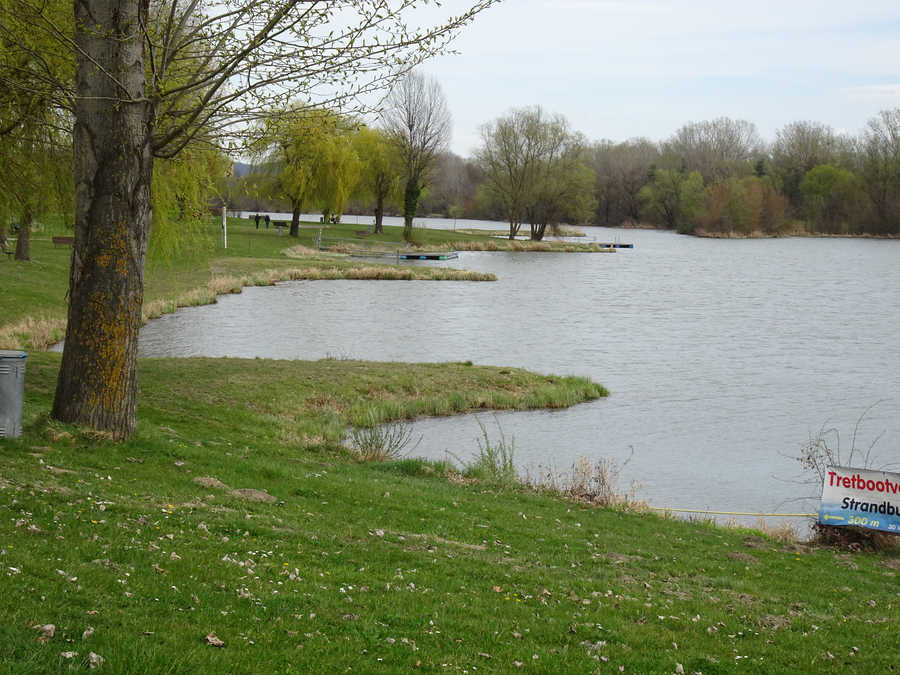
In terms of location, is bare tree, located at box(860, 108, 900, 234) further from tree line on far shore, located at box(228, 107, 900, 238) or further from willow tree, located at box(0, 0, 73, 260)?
willow tree, located at box(0, 0, 73, 260)

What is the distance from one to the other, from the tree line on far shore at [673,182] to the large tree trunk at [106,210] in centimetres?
6006

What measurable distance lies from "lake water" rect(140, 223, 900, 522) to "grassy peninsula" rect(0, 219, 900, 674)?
19.6 feet

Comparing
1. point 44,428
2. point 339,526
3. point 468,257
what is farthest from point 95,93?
point 468,257

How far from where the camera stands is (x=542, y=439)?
69.4 ft

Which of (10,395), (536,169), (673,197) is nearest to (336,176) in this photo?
(536,169)

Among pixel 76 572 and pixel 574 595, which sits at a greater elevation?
pixel 76 572

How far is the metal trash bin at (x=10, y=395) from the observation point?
10195 mm

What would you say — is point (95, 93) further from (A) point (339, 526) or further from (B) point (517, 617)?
(B) point (517, 617)

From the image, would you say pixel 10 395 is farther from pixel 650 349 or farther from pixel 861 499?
pixel 650 349

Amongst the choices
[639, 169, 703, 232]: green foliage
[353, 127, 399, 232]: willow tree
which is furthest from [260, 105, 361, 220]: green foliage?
[639, 169, 703, 232]: green foliage

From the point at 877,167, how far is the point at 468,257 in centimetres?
7252

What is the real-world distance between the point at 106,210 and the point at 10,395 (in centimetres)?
249

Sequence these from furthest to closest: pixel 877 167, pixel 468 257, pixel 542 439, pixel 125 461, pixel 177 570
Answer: pixel 877 167 < pixel 468 257 < pixel 542 439 < pixel 125 461 < pixel 177 570

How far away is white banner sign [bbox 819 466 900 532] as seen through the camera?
38.9 ft
